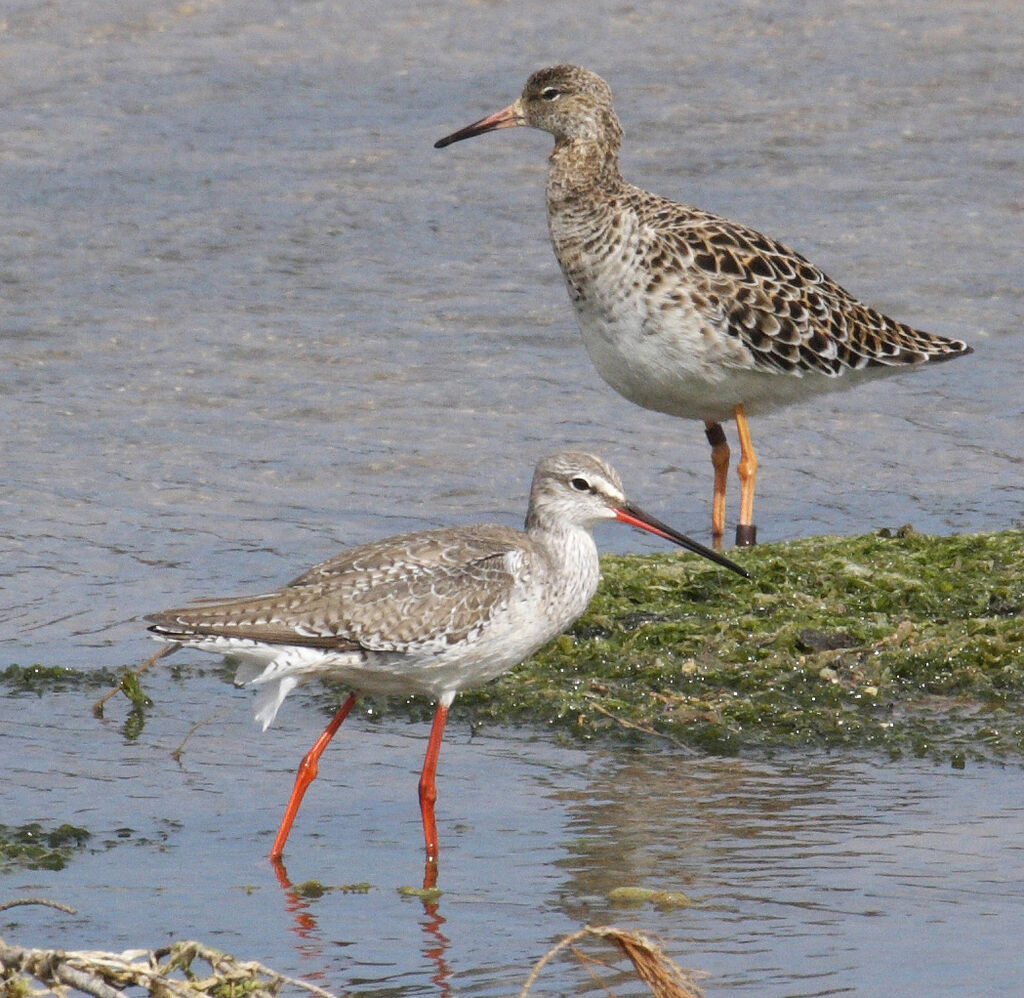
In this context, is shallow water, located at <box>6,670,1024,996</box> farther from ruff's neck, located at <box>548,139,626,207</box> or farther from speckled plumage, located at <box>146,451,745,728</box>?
ruff's neck, located at <box>548,139,626,207</box>

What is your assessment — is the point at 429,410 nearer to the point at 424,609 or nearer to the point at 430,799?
the point at 424,609

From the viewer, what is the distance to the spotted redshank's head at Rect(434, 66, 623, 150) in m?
11.0

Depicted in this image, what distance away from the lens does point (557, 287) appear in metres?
14.5

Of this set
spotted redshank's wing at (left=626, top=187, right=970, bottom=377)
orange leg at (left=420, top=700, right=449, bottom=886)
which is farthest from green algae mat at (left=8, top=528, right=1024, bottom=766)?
spotted redshank's wing at (left=626, top=187, right=970, bottom=377)

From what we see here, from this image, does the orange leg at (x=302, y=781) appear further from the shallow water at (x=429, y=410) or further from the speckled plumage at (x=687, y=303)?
the speckled plumage at (x=687, y=303)

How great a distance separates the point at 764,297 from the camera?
34.0 ft

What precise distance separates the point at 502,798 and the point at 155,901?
1.50m

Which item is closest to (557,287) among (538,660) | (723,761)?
(538,660)

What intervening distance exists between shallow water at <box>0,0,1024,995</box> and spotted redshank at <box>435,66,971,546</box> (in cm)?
86

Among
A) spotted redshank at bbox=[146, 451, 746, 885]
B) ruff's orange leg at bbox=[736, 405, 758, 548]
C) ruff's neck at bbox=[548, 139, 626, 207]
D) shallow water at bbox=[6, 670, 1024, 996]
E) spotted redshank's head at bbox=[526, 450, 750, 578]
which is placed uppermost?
ruff's neck at bbox=[548, 139, 626, 207]

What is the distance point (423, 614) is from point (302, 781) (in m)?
0.71

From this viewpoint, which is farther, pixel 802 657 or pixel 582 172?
pixel 582 172

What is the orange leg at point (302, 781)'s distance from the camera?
663 centimetres

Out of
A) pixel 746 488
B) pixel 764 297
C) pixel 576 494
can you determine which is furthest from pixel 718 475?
pixel 576 494
